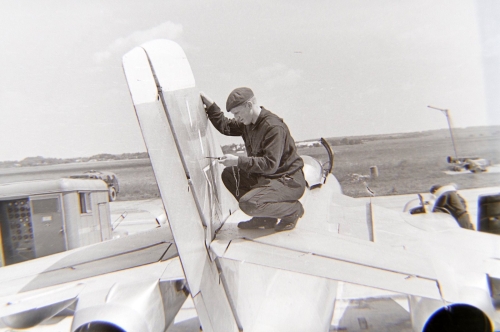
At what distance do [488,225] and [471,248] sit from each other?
204 cm

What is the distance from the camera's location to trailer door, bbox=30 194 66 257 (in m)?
7.86

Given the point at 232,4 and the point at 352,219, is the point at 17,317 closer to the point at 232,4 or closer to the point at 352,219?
the point at 352,219

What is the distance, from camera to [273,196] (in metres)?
3.64

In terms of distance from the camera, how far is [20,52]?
1292 centimetres

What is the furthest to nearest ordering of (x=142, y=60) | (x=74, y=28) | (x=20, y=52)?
(x=20, y=52), (x=74, y=28), (x=142, y=60)

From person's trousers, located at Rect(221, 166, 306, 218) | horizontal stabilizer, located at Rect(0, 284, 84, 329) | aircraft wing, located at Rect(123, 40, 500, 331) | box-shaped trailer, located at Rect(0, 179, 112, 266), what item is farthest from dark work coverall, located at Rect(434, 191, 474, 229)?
box-shaped trailer, located at Rect(0, 179, 112, 266)

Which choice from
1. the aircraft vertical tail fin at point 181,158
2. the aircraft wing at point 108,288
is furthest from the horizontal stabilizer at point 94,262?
the aircraft vertical tail fin at point 181,158

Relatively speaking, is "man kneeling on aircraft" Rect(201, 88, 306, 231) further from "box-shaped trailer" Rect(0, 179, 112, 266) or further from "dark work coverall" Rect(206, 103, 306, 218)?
"box-shaped trailer" Rect(0, 179, 112, 266)

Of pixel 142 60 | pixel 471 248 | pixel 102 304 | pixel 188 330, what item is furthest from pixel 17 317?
pixel 471 248

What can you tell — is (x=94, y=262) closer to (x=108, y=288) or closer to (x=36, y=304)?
(x=36, y=304)

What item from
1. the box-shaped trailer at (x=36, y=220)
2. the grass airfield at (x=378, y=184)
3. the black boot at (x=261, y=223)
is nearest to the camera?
the black boot at (x=261, y=223)

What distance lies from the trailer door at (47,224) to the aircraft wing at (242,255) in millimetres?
4458

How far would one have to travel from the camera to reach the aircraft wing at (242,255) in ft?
9.12

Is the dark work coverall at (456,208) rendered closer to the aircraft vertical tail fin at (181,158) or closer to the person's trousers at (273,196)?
the person's trousers at (273,196)
